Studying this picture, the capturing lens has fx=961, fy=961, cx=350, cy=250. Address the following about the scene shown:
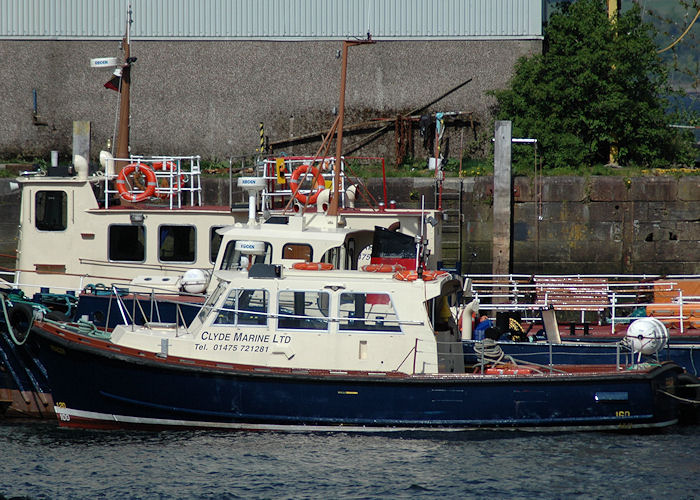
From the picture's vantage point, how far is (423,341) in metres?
11.9

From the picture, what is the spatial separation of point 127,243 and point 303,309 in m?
4.29

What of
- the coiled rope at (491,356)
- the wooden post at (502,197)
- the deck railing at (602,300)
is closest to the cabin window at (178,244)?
the deck railing at (602,300)

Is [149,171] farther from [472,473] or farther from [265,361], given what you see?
[472,473]

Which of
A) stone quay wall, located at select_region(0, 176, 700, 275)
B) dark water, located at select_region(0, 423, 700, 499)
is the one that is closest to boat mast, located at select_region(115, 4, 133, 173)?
dark water, located at select_region(0, 423, 700, 499)

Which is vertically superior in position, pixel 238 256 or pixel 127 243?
pixel 127 243

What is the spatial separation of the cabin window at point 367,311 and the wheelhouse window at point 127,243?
4.46 m

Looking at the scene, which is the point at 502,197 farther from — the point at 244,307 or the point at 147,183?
the point at 244,307

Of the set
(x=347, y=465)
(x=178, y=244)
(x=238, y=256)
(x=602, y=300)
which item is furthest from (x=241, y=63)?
(x=347, y=465)

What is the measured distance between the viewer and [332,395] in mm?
11805

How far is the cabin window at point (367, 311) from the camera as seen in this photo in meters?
12.0

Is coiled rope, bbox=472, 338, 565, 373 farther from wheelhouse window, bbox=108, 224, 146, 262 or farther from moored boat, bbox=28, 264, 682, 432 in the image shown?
wheelhouse window, bbox=108, 224, 146, 262

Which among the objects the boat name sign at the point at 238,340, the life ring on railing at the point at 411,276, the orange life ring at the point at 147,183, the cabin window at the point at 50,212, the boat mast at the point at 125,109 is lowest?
the boat name sign at the point at 238,340

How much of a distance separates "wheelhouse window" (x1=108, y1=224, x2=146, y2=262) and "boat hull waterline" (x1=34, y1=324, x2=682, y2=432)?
3.05 meters

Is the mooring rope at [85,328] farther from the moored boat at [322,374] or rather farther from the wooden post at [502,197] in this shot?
the wooden post at [502,197]
